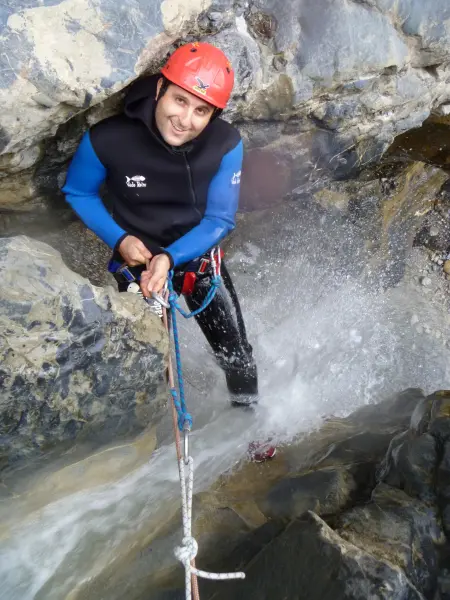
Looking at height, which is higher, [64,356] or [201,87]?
[201,87]

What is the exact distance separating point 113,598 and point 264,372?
7.37ft

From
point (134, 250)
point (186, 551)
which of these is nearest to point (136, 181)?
point (134, 250)

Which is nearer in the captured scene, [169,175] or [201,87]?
[201,87]

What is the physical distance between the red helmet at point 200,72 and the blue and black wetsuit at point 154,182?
9.1 inches

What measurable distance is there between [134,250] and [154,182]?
1.36 feet

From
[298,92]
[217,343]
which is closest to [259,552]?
[217,343]

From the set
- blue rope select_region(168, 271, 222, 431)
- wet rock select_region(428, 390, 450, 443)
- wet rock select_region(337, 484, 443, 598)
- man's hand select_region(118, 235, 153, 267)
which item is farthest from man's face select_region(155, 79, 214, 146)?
wet rock select_region(337, 484, 443, 598)

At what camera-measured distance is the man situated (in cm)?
244

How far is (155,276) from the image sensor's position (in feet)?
8.43

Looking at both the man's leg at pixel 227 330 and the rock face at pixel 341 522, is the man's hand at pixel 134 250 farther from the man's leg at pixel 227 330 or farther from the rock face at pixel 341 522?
the rock face at pixel 341 522

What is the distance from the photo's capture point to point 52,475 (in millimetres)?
2545

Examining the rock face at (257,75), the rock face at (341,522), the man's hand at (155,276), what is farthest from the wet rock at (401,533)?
the rock face at (257,75)

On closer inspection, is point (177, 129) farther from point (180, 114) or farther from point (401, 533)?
point (401, 533)

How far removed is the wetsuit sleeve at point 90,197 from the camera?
8.89 ft
